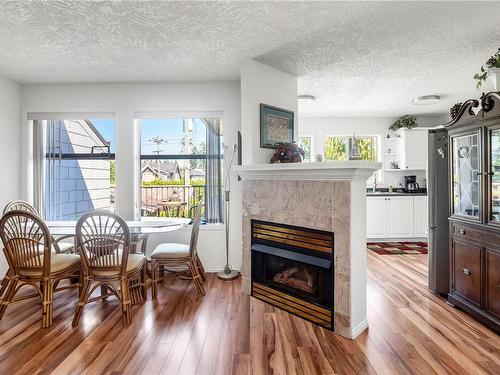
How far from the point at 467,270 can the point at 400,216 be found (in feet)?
9.87

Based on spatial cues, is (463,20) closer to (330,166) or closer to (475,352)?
(330,166)

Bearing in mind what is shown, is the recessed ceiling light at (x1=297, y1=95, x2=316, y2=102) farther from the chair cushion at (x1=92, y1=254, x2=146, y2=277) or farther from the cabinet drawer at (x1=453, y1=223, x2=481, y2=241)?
the chair cushion at (x1=92, y1=254, x2=146, y2=277)

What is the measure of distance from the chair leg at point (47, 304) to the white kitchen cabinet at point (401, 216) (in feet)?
16.5

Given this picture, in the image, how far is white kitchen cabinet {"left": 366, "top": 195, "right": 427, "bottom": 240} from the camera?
5465 millimetres

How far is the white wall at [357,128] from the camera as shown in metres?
5.95

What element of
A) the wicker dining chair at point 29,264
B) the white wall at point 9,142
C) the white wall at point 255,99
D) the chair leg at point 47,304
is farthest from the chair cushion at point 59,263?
the white wall at point 255,99

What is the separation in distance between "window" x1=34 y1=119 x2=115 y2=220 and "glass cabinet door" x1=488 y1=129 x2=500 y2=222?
4.26 metres

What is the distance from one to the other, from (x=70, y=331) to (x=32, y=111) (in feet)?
10.2

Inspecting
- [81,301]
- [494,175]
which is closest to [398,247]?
[494,175]

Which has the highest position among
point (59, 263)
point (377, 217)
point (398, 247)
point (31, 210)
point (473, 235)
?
point (31, 210)

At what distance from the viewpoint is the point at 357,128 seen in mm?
5984

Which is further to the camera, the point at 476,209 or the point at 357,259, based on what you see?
the point at 476,209

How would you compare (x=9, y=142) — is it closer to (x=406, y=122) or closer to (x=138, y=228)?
(x=138, y=228)

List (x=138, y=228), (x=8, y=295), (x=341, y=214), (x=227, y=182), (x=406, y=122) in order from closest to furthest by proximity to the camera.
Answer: (x=341, y=214)
(x=8, y=295)
(x=138, y=228)
(x=227, y=182)
(x=406, y=122)
